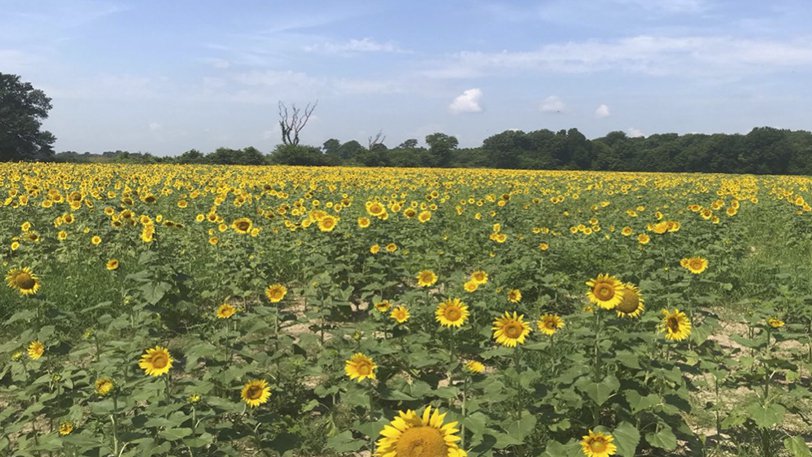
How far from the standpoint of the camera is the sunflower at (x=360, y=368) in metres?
2.84

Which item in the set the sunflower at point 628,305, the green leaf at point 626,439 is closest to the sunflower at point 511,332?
the sunflower at point 628,305

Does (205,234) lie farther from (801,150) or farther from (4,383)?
(801,150)

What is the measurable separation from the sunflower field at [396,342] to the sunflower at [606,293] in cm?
1

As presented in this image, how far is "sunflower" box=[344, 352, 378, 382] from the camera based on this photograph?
2.84m

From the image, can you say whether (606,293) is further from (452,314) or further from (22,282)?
(22,282)

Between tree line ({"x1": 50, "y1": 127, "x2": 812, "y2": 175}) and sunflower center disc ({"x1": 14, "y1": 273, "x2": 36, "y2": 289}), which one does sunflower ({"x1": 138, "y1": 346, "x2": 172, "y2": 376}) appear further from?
tree line ({"x1": 50, "y1": 127, "x2": 812, "y2": 175})

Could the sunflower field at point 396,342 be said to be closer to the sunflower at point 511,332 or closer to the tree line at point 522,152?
the sunflower at point 511,332

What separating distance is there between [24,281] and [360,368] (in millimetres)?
2730

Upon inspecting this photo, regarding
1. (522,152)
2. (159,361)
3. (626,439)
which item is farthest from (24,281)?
(522,152)

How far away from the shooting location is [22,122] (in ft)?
160

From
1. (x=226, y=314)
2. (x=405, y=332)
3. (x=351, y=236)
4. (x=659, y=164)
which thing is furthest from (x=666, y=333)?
(x=659, y=164)

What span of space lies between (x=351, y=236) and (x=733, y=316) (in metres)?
4.92

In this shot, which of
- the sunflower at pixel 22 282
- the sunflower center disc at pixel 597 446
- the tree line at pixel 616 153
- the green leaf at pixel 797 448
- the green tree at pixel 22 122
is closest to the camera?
the sunflower center disc at pixel 597 446

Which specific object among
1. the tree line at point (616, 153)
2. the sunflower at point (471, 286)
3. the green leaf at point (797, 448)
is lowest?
the green leaf at point (797, 448)
